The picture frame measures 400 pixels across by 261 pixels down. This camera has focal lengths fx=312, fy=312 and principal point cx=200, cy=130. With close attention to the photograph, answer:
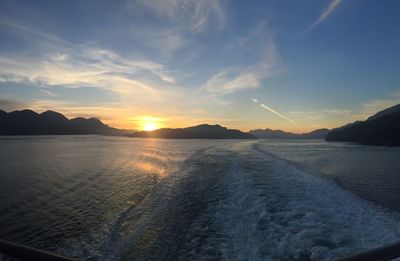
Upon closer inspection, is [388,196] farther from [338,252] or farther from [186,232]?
[186,232]

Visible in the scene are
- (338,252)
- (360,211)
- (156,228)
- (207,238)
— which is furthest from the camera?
(360,211)

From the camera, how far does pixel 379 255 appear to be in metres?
3.14

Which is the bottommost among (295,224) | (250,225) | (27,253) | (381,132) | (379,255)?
(250,225)

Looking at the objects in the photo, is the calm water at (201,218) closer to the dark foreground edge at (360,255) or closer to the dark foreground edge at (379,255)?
the dark foreground edge at (360,255)

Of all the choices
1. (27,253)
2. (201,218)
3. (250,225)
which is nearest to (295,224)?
(250,225)

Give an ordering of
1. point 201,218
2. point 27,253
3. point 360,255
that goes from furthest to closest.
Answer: point 201,218, point 27,253, point 360,255

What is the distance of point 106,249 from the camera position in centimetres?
952

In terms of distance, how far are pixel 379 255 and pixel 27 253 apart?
3596mm

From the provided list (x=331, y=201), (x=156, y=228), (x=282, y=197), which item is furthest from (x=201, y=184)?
(x=156, y=228)

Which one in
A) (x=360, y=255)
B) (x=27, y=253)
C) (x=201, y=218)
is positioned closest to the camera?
(x=360, y=255)

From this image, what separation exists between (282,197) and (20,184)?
1675cm

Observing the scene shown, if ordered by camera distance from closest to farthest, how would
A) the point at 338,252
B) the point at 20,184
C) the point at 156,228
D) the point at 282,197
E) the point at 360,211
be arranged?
the point at 338,252, the point at 156,228, the point at 360,211, the point at 282,197, the point at 20,184

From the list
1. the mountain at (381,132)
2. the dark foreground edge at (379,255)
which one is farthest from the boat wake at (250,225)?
the mountain at (381,132)

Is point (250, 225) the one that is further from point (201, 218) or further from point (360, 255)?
point (360, 255)
